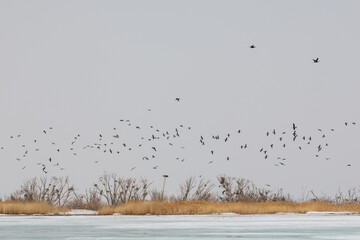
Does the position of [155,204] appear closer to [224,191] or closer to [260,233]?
[224,191]

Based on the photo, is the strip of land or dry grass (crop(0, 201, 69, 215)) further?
dry grass (crop(0, 201, 69, 215))

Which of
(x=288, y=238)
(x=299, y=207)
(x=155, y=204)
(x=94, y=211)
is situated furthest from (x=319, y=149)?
(x=288, y=238)

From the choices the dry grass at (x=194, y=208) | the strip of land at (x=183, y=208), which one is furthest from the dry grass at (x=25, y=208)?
the dry grass at (x=194, y=208)

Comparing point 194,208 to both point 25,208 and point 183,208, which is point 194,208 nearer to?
point 183,208

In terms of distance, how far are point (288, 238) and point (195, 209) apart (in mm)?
16524

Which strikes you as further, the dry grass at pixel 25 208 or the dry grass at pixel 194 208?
the dry grass at pixel 25 208

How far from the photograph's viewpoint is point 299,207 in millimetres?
32062

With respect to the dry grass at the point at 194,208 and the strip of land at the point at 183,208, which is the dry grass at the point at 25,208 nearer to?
the strip of land at the point at 183,208

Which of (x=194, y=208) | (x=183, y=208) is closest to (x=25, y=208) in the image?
(x=183, y=208)

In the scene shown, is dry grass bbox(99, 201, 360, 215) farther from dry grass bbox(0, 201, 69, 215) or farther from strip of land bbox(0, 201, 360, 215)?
dry grass bbox(0, 201, 69, 215)

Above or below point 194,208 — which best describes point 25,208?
above

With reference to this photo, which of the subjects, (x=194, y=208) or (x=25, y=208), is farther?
(x=25, y=208)

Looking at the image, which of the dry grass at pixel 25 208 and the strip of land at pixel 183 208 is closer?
the strip of land at pixel 183 208

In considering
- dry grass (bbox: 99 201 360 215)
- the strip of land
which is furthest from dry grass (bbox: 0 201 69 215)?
dry grass (bbox: 99 201 360 215)
